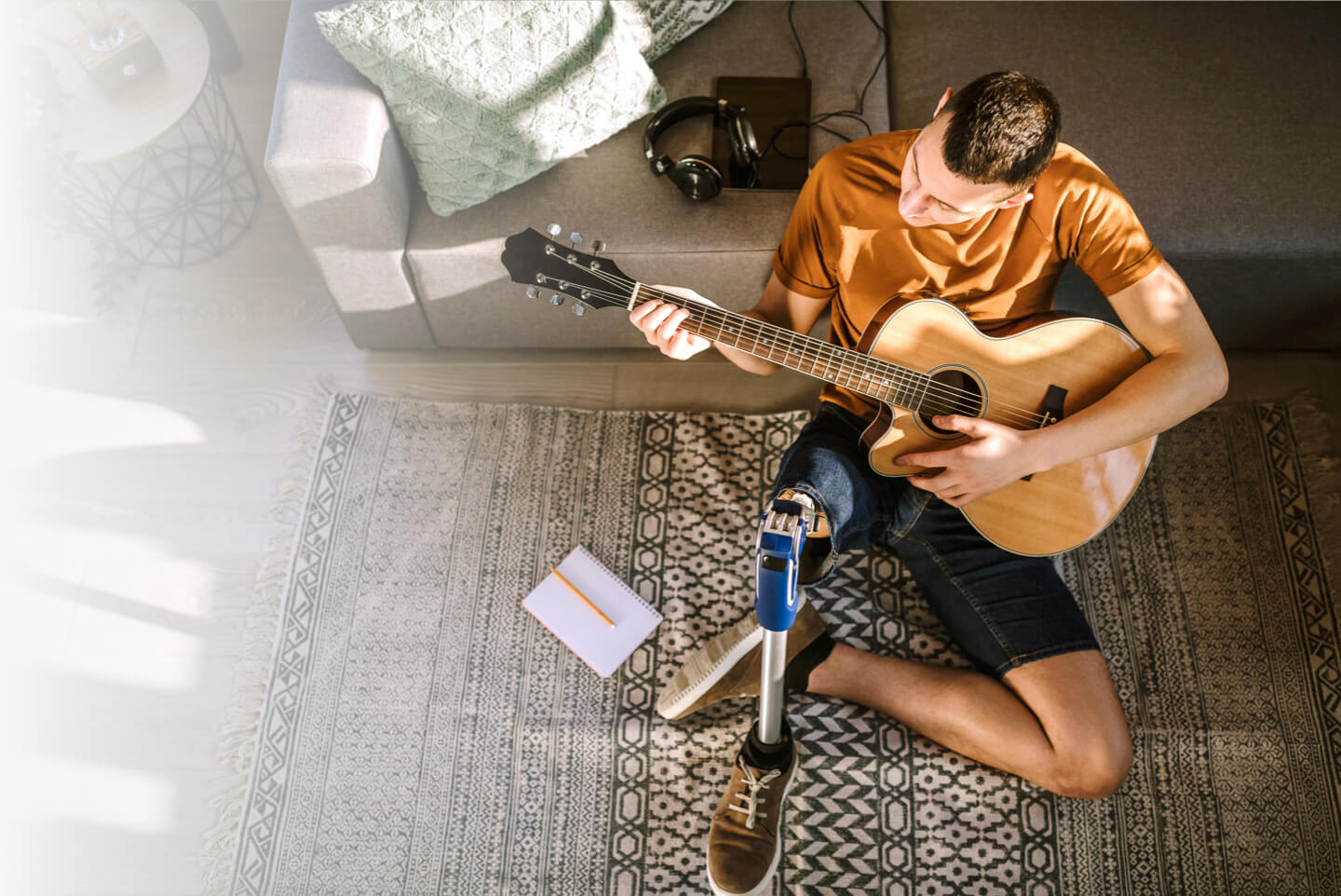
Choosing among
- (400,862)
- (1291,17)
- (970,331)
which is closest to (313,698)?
(400,862)

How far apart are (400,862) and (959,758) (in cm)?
Answer: 103

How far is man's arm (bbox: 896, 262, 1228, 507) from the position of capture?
4.62ft

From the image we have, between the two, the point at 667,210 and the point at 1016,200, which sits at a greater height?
the point at 1016,200

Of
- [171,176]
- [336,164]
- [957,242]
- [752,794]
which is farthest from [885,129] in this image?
[171,176]

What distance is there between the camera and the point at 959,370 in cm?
146

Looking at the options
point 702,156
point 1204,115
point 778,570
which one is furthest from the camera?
point 1204,115

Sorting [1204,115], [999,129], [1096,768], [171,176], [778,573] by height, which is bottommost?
[1096,768]

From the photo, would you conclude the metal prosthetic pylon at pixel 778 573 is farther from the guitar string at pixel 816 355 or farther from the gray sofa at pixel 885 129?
the gray sofa at pixel 885 129

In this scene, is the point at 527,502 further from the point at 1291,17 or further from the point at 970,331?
the point at 1291,17

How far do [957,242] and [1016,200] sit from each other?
0.12m

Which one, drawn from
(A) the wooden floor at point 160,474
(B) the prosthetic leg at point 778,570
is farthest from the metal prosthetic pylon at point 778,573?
(A) the wooden floor at point 160,474

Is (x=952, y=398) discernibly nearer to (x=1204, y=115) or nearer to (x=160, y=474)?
(x=1204, y=115)

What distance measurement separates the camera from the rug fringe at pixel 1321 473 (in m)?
1.83

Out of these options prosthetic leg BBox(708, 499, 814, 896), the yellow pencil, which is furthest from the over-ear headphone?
the yellow pencil
